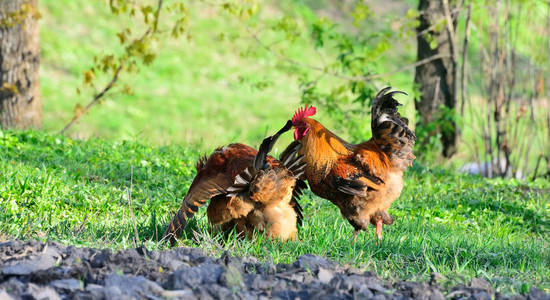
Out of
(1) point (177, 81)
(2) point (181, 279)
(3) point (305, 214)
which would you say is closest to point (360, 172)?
(3) point (305, 214)

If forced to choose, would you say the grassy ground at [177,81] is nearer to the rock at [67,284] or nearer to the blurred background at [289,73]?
the blurred background at [289,73]

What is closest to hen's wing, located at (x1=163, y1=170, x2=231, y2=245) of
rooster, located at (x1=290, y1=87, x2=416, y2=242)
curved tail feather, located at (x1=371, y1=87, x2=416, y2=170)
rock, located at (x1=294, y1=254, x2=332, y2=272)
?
rooster, located at (x1=290, y1=87, x2=416, y2=242)

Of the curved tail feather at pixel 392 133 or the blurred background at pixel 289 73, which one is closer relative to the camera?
the curved tail feather at pixel 392 133

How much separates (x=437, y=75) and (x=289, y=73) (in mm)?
2217

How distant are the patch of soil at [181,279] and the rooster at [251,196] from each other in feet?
3.52

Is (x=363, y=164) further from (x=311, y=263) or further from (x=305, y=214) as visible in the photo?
(x=311, y=263)

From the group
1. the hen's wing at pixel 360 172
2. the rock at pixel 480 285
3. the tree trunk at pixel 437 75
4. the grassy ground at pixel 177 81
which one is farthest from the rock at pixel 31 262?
the grassy ground at pixel 177 81

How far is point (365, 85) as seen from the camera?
31.2 feet

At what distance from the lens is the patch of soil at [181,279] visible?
3.11 metres

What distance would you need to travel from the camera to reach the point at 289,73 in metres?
9.99

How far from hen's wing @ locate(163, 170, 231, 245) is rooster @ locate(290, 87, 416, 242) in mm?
911

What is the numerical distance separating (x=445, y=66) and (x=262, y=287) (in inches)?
285

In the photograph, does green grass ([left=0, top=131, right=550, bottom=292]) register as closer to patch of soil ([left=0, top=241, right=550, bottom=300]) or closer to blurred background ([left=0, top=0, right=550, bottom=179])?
patch of soil ([left=0, top=241, right=550, bottom=300])

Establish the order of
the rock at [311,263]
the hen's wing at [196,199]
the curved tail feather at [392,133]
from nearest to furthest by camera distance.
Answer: the rock at [311,263], the hen's wing at [196,199], the curved tail feather at [392,133]
